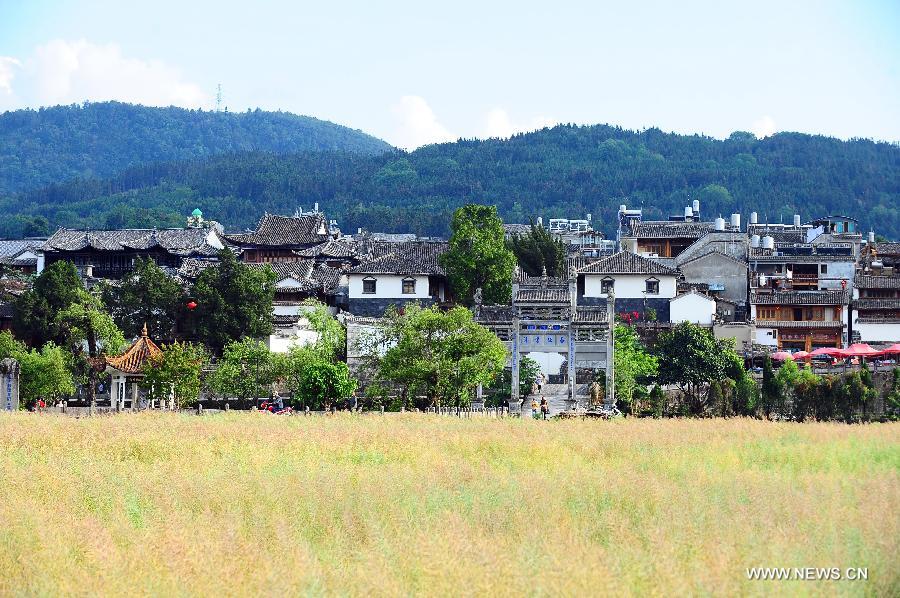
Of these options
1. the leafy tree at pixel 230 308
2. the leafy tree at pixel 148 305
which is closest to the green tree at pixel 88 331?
the leafy tree at pixel 148 305

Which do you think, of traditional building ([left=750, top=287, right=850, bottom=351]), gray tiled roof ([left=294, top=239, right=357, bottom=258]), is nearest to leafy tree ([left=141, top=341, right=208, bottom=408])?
traditional building ([left=750, top=287, right=850, bottom=351])

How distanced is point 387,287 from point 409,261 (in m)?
1.76

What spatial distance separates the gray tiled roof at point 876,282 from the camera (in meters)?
60.9

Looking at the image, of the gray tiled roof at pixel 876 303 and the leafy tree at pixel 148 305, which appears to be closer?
the leafy tree at pixel 148 305

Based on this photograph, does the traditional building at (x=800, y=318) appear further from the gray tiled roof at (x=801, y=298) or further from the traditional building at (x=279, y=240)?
the traditional building at (x=279, y=240)

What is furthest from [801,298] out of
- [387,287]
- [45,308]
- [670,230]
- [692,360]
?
[45,308]

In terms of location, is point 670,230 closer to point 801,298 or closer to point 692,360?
point 801,298

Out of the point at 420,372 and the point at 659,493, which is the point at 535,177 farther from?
the point at 659,493

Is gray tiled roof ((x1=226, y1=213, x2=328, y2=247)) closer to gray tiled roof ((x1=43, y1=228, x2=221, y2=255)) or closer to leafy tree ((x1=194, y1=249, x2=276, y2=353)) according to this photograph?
gray tiled roof ((x1=43, y1=228, x2=221, y2=255))

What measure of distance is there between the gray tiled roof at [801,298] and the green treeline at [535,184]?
83577mm

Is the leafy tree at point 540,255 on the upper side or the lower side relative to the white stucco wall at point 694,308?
upper

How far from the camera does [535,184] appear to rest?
6762 inches

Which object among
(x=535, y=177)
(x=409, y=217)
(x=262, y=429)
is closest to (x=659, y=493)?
(x=262, y=429)

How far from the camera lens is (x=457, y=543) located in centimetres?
1431
